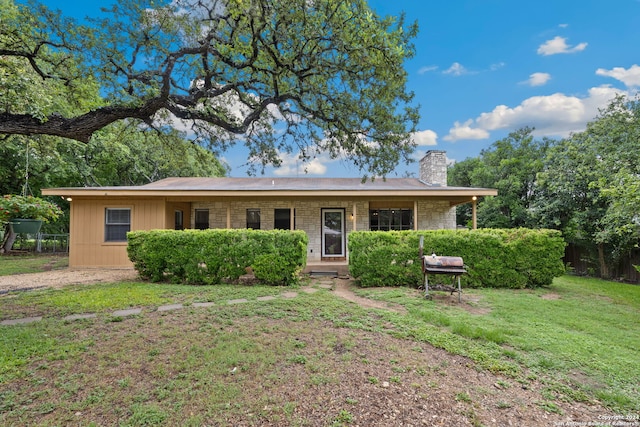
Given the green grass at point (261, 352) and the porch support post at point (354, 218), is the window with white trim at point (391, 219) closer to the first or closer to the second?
the porch support post at point (354, 218)

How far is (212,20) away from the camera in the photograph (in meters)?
5.25

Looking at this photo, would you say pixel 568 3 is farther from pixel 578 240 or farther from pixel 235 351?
pixel 235 351

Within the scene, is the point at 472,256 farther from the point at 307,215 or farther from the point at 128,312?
the point at 128,312

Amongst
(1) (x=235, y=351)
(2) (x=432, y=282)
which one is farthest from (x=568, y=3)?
(1) (x=235, y=351)

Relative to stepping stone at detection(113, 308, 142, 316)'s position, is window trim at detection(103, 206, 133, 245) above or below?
above

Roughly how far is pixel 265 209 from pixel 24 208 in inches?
313

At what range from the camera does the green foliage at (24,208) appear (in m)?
9.93

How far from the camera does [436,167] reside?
504 inches

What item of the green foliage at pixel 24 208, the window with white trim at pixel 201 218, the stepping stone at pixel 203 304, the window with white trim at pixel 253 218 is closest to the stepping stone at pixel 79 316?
the stepping stone at pixel 203 304

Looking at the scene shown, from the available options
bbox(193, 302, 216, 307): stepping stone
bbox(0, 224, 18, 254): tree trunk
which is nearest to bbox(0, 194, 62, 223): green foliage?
bbox(0, 224, 18, 254): tree trunk

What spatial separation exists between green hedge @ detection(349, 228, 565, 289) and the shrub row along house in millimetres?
2798

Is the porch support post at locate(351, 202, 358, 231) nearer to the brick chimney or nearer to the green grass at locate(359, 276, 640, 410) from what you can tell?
the brick chimney

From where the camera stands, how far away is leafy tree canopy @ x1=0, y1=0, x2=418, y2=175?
14.9ft

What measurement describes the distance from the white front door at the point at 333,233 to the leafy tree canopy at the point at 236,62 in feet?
18.9
